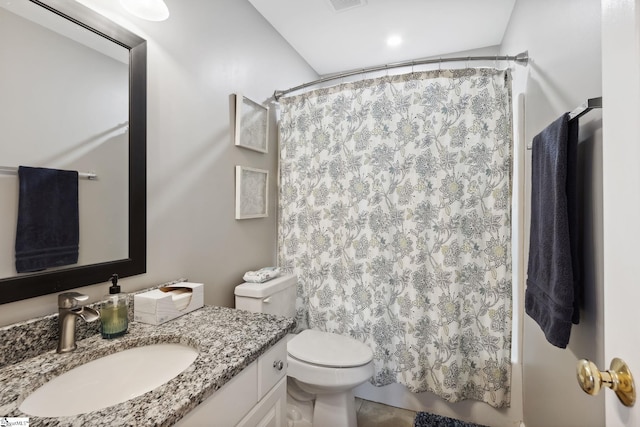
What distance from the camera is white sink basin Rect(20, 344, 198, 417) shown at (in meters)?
0.71

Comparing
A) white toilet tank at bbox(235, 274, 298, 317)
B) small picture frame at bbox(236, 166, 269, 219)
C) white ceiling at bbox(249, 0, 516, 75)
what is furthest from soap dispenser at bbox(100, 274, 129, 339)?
white ceiling at bbox(249, 0, 516, 75)

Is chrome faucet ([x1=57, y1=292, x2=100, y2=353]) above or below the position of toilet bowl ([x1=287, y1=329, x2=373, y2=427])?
above

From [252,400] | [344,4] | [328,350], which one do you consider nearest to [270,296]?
[328,350]

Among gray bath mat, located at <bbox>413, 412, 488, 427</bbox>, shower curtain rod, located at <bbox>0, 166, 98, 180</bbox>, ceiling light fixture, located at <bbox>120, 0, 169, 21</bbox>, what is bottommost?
gray bath mat, located at <bbox>413, 412, 488, 427</bbox>

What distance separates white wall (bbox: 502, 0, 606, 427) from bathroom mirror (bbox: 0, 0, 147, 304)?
1.52 meters

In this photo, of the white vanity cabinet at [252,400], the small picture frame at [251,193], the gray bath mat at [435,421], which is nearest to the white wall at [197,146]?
the small picture frame at [251,193]

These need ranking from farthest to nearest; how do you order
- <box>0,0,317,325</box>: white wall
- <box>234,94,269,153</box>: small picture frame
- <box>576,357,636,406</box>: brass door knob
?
<box>234,94,269,153</box>: small picture frame → <box>0,0,317,325</box>: white wall → <box>576,357,636,406</box>: brass door knob

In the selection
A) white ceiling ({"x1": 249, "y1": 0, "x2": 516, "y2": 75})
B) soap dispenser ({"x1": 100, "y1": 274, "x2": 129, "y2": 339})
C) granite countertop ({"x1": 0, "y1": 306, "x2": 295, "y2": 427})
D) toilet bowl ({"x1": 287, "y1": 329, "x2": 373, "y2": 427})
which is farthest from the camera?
white ceiling ({"x1": 249, "y1": 0, "x2": 516, "y2": 75})

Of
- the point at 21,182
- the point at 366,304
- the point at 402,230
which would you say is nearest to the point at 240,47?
the point at 21,182

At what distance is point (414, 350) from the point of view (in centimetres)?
176

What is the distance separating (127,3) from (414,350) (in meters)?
2.12

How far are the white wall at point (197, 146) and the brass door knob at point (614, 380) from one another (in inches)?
53.2

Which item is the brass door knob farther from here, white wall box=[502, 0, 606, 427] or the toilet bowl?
the toilet bowl

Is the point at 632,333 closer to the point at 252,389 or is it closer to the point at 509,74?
the point at 252,389
